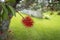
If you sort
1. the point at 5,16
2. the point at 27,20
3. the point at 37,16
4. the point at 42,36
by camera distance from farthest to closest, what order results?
the point at 37,16
the point at 42,36
the point at 27,20
the point at 5,16

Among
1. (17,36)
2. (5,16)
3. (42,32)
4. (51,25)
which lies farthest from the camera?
(51,25)

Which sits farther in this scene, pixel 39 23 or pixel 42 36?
pixel 39 23

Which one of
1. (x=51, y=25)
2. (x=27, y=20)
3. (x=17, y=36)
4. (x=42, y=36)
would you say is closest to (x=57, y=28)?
(x=51, y=25)

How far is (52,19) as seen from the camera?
9617 mm

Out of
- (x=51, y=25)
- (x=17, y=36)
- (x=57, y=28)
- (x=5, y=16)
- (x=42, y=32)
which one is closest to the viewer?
(x=5, y=16)

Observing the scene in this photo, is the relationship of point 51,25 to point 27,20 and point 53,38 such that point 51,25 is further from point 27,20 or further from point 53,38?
point 27,20

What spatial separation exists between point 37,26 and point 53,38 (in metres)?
1.65

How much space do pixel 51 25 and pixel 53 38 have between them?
1.83 meters

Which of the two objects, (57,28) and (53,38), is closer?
(53,38)

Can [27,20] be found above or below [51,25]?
above

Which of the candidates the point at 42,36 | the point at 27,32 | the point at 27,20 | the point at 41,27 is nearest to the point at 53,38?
the point at 42,36

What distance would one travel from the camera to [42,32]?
7395mm

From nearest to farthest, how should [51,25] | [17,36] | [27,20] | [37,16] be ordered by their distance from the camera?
[27,20], [17,36], [51,25], [37,16]

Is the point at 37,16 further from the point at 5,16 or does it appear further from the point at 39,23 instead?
the point at 5,16
